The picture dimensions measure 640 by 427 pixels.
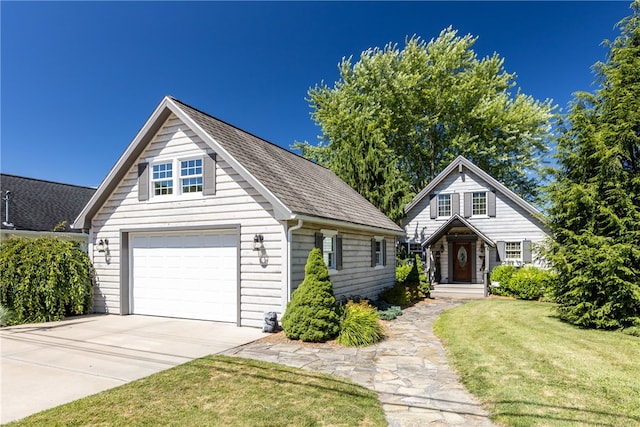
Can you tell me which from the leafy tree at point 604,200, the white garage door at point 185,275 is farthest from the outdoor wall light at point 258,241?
the leafy tree at point 604,200

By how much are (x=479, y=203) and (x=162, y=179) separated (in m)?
17.1

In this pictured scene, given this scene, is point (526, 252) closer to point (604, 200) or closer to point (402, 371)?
point (604, 200)

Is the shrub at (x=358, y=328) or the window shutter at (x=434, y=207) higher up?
the window shutter at (x=434, y=207)

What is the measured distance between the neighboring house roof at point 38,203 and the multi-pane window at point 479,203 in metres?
23.5

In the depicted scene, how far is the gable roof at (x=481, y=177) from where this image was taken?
774 inches

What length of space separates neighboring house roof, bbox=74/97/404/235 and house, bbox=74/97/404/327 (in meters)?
0.04

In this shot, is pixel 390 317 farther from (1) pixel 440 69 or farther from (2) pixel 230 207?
(1) pixel 440 69

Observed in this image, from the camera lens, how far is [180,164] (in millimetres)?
10508

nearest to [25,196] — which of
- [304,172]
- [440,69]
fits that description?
[304,172]

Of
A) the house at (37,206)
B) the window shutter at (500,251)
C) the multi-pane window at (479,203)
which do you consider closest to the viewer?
the house at (37,206)

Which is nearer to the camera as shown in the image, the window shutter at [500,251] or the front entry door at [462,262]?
the window shutter at [500,251]

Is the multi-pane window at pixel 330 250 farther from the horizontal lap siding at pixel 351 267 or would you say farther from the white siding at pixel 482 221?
the white siding at pixel 482 221

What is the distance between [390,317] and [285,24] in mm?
14831

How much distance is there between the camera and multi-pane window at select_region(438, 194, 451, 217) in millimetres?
21516
